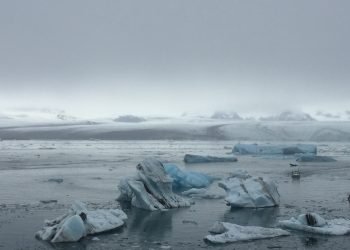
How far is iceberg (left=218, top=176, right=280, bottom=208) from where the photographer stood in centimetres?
1288

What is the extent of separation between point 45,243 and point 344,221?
6.22 meters

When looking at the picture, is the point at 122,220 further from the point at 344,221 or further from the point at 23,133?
the point at 23,133

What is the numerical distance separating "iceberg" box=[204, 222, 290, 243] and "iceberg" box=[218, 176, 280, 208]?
9.49 feet

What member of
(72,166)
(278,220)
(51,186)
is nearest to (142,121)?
(72,166)

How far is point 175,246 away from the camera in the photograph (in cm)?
869

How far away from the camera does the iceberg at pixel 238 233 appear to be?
30.0ft

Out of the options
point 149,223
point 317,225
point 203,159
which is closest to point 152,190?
point 149,223

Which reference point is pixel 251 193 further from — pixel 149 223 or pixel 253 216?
pixel 149 223

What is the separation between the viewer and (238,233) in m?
9.49

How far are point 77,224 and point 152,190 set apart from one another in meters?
3.81

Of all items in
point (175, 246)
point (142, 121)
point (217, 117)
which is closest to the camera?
point (175, 246)

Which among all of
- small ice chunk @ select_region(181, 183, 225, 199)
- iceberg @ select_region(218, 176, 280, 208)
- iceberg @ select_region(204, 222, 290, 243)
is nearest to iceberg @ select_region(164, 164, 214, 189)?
small ice chunk @ select_region(181, 183, 225, 199)

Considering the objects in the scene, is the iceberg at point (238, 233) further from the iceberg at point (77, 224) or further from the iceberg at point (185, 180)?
the iceberg at point (185, 180)

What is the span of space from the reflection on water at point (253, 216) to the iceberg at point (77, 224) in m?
2.59
